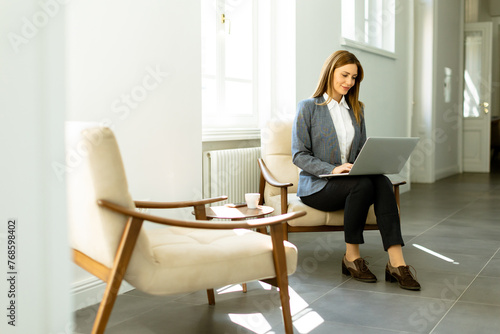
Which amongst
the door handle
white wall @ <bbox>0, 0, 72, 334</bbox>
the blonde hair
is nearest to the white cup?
the blonde hair

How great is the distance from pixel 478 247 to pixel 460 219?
3.77 ft

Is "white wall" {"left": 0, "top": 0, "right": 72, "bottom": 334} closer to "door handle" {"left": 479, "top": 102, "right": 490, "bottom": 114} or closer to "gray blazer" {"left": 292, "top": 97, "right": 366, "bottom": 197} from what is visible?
"gray blazer" {"left": 292, "top": 97, "right": 366, "bottom": 197}

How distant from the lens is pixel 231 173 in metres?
3.87

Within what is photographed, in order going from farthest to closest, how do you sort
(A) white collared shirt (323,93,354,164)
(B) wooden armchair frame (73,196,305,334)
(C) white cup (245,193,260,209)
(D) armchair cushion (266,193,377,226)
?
(A) white collared shirt (323,93,354,164), (D) armchair cushion (266,193,377,226), (C) white cup (245,193,260,209), (B) wooden armchair frame (73,196,305,334)

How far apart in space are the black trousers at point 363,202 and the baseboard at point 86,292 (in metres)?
1.30

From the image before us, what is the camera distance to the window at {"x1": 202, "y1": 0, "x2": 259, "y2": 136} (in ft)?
13.3

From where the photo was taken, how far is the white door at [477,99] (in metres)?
9.75

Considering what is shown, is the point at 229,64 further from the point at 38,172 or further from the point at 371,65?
the point at 38,172

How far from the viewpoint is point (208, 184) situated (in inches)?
148

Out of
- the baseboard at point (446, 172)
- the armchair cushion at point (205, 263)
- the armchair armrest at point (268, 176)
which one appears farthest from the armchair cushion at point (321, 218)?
the baseboard at point (446, 172)

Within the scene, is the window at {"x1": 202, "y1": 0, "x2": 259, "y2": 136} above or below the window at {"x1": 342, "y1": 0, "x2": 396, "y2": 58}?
below

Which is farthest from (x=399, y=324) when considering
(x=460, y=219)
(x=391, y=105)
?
(x=391, y=105)

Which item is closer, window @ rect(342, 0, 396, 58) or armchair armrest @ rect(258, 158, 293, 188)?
armchair armrest @ rect(258, 158, 293, 188)

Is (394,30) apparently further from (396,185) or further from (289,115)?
(396,185)
